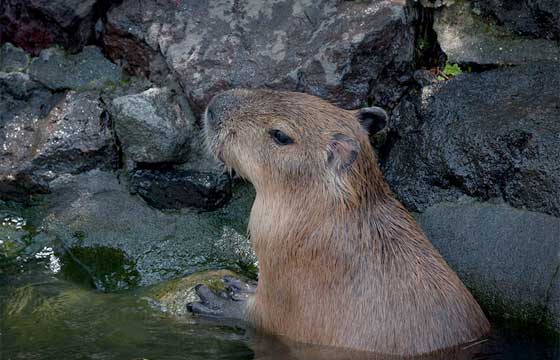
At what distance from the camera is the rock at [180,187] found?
292 inches

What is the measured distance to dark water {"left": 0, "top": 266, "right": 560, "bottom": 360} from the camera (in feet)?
19.0

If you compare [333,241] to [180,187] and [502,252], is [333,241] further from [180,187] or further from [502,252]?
[180,187]

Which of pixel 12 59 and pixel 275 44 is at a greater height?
pixel 275 44

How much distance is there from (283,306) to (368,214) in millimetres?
831

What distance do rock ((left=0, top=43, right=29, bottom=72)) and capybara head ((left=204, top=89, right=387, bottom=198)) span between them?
2.35 metres

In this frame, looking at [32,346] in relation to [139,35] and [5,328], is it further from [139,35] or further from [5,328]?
[139,35]

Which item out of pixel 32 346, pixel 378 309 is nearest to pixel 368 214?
pixel 378 309

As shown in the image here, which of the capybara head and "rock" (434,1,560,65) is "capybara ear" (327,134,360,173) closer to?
the capybara head

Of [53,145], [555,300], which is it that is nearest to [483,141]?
[555,300]

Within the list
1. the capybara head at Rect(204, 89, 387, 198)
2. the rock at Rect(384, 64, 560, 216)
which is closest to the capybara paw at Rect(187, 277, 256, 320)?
the capybara head at Rect(204, 89, 387, 198)

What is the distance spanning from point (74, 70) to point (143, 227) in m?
1.55

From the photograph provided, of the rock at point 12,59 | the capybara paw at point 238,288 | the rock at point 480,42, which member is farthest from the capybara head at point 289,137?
the rock at point 12,59

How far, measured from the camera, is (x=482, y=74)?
7.31 m

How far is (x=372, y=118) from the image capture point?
244 inches
